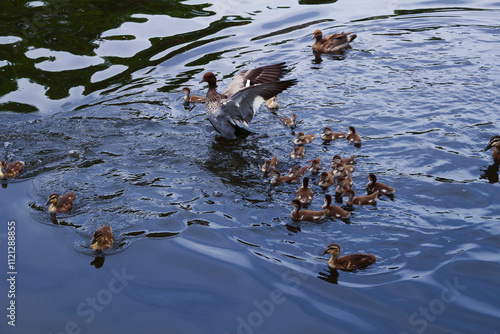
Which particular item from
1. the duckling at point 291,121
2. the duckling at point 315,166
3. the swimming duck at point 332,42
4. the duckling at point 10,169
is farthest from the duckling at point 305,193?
the swimming duck at point 332,42

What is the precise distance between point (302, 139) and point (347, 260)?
350cm

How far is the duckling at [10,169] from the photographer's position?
353 inches

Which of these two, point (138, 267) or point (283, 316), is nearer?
point (283, 316)

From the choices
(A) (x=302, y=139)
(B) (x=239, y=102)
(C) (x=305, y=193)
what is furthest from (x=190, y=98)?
(C) (x=305, y=193)

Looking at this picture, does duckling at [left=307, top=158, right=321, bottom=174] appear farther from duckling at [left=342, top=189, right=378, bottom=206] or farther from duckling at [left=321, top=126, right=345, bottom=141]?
duckling at [left=342, top=189, right=378, bottom=206]

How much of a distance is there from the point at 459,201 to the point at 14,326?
6.23m

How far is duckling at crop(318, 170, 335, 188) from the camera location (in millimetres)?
8758

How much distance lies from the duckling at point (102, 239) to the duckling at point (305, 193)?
2808 mm

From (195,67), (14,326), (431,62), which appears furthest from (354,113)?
(14,326)

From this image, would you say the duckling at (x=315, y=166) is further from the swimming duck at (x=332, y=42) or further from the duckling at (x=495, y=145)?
the swimming duck at (x=332, y=42)

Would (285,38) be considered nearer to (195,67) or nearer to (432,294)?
(195,67)

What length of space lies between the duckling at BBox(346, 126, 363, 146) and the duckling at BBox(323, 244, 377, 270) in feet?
11.0

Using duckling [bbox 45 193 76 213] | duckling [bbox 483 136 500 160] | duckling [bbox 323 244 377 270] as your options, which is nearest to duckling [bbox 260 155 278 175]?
duckling [bbox 323 244 377 270]

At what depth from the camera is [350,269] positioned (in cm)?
684
